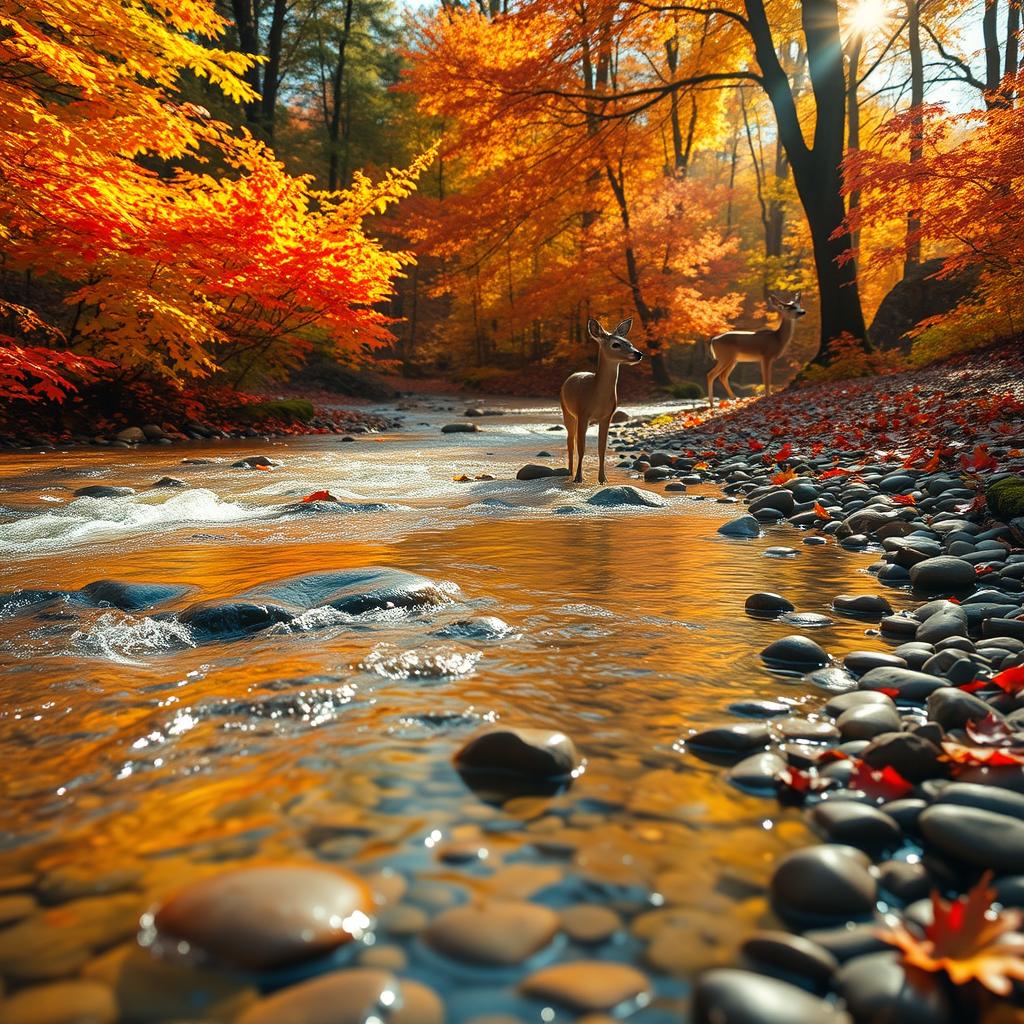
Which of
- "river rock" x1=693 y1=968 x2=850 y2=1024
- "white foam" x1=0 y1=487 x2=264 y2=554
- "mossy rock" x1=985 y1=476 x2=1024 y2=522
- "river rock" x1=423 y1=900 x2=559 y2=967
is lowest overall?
"river rock" x1=423 y1=900 x2=559 y2=967

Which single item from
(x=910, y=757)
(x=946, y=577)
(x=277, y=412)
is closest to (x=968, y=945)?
(x=910, y=757)

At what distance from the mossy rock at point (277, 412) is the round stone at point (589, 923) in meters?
13.2

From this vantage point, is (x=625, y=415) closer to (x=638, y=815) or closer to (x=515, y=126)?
(x=515, y=126)

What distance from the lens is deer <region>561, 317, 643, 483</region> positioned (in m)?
6.53

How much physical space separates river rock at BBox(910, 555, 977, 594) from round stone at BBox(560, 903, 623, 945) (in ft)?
8.06

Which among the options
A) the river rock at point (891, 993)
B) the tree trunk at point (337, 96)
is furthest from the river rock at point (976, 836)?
the tree trunk at point (337, 96)

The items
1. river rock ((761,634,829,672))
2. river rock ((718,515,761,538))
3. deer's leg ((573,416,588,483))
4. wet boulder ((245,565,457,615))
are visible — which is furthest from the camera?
deer's leg ((573,416,588,483))

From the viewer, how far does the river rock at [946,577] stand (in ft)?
10.1

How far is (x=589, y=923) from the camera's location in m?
1.16

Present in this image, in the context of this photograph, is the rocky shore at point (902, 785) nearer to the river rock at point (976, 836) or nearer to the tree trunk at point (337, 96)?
the river rock at point (976, 836)

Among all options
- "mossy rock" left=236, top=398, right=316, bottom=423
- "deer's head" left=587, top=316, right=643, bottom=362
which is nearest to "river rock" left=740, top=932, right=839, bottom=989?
"deer's head" left=587, top=316, right=643, bottom=362

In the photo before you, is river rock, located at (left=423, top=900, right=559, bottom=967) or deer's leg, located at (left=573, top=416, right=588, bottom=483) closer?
river rock, located at (left=423, top=900, right=559, bottom=967)

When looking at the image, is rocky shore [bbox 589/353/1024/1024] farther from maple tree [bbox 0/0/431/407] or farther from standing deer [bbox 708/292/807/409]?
standing deer [bbox 708/292/807/409]

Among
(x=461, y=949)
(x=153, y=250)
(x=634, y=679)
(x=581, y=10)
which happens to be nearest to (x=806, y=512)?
(x=634, y=679)
